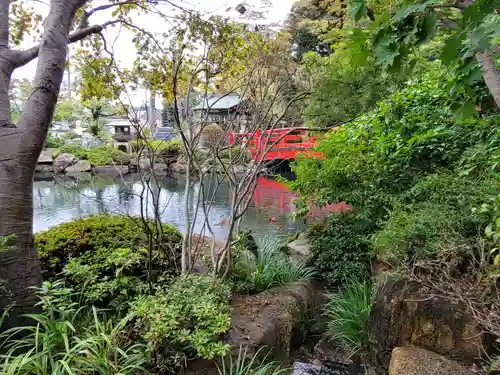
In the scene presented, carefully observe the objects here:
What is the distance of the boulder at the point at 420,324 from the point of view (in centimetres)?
207

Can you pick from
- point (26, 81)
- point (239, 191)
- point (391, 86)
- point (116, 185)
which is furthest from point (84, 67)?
point (26, 81)

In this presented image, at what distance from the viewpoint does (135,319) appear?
2166 mm

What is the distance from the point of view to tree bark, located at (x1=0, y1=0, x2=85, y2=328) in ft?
6.50

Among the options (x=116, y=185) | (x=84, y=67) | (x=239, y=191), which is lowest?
(x=116, y=185)

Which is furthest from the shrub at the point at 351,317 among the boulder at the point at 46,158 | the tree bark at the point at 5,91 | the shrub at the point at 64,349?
the boulder at the point at 46,158

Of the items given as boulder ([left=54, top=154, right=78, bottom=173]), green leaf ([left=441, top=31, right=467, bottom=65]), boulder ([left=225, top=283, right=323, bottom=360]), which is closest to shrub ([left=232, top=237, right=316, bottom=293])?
boulder ([left=225, top=283, right=323, bottom=360])

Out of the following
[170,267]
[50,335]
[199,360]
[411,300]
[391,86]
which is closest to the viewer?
[50,335]

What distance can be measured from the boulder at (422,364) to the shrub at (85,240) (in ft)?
6.01

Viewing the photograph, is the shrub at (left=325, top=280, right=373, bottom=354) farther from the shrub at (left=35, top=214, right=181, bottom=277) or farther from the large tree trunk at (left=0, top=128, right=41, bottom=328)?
the large tree trunk at (left=0, top=128, right=41, bottom=328)

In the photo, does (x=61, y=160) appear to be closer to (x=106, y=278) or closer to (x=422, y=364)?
(x=106, y=278)

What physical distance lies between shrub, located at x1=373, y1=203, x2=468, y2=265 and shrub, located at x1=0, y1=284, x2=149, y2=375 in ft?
6.07

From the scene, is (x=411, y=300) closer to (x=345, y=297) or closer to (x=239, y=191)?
→ (x=345, y=297)

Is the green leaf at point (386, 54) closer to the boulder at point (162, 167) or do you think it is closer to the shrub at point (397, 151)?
the shrub at point (397, 151)

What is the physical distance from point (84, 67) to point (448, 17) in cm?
316
